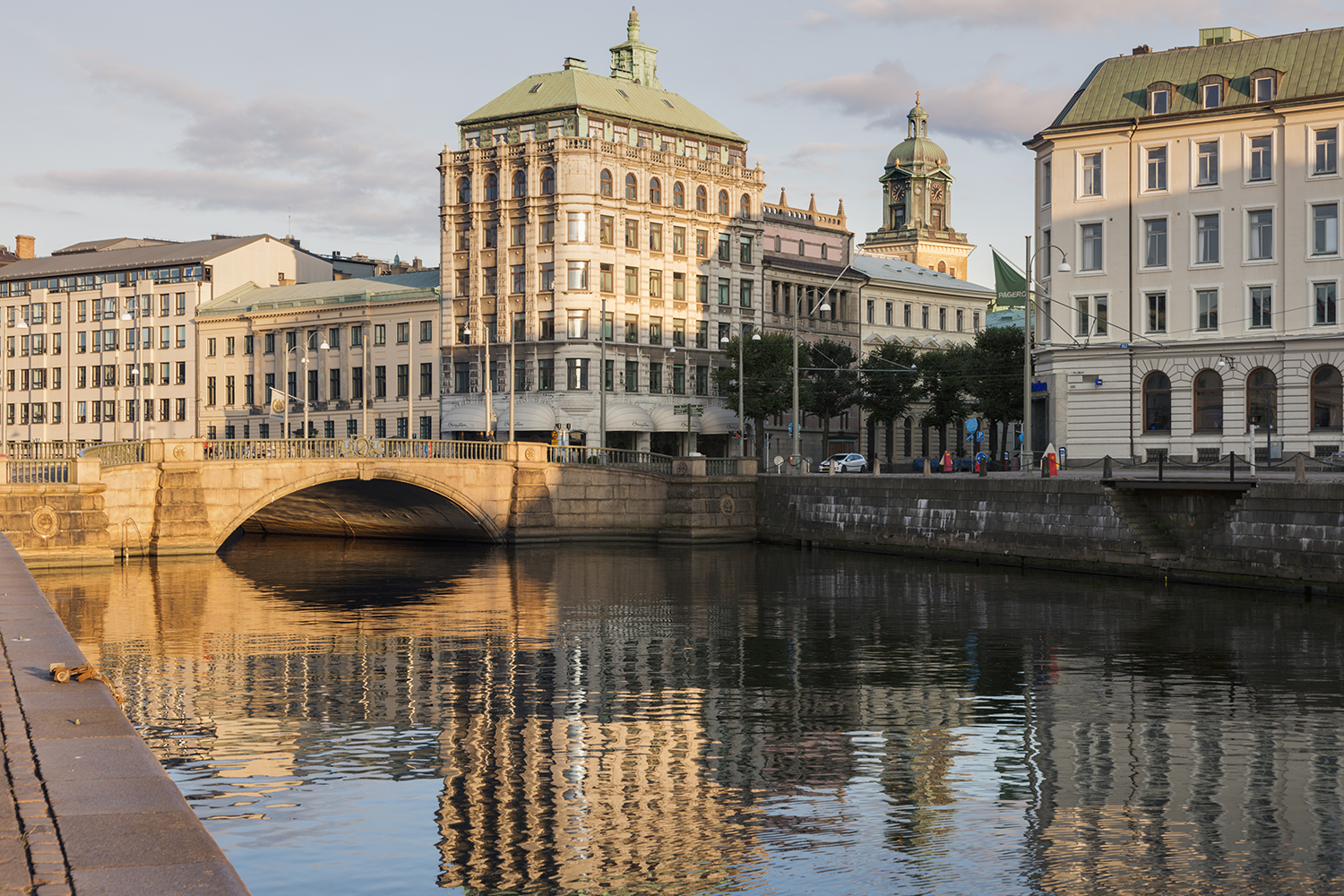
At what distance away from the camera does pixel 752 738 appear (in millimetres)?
21844

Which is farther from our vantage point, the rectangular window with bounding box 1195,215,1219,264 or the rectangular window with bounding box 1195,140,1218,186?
the rectangular window with bounding box 1195,215,1219,264

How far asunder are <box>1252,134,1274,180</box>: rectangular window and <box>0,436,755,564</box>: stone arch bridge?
86.7 ft

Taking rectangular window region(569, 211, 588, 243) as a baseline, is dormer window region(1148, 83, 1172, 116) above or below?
above

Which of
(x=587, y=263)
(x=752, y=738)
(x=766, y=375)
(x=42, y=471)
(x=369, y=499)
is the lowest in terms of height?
(x=752, y=738)

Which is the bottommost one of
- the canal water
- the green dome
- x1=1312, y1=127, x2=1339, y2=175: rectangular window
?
the canal water

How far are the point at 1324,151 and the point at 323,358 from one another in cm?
6892

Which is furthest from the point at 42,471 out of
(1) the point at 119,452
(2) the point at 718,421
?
(2) the point at 718,421

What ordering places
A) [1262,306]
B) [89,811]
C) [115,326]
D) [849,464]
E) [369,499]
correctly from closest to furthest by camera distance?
[89,811], [1262,306], [369,499], [849,464], [115,326]

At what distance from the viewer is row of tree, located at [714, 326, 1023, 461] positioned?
9562cm

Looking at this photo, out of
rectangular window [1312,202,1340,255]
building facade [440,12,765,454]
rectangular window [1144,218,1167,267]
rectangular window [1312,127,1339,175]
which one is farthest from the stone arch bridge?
rectangular window [1312,127,1339,175]

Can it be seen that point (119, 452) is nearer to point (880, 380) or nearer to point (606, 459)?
point (606, 459)

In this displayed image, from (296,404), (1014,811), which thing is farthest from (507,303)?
(1014,811)

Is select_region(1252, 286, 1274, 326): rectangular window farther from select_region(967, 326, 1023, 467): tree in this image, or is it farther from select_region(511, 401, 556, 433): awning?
select_region(511, 401, 556, 433): awning

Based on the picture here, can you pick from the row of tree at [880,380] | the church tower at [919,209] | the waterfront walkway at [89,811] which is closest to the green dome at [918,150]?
the church tower at [919,209]
